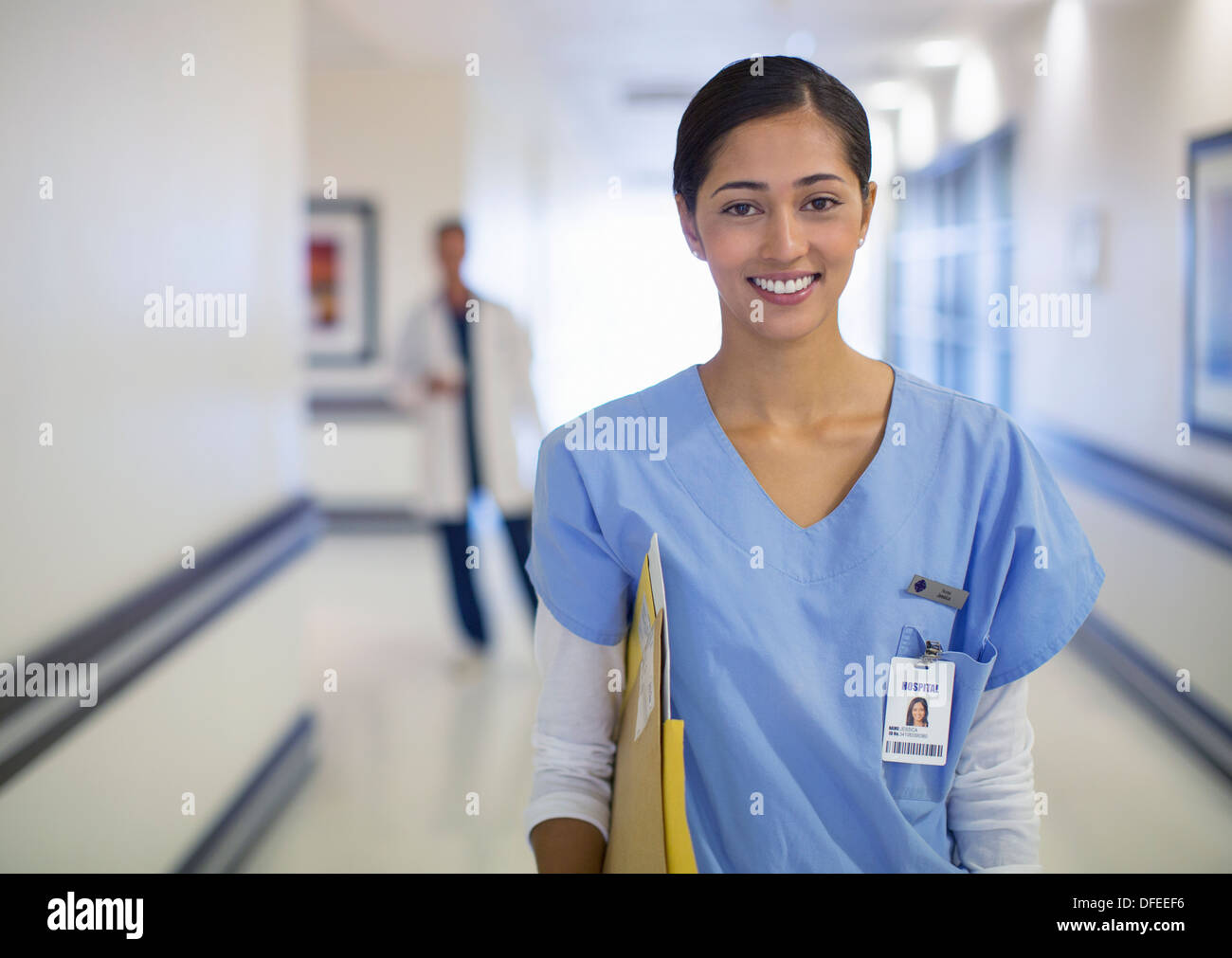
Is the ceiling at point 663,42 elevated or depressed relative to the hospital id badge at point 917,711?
elevated

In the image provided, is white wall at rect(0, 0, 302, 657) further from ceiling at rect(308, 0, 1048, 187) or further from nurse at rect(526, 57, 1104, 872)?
nurse at rect(526, 57, 1104, 872)

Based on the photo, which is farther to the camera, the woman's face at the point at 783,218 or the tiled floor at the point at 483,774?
the tiled floor at the point at 483,774

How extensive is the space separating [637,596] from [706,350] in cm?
26

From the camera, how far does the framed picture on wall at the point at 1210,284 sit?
6.94 feet

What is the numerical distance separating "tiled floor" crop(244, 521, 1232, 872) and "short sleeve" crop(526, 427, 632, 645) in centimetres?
54

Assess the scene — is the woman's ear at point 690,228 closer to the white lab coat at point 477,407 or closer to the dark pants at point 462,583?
the white lab coat at point 477,407

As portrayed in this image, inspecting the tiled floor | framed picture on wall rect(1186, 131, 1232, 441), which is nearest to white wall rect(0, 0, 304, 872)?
the tiled floor

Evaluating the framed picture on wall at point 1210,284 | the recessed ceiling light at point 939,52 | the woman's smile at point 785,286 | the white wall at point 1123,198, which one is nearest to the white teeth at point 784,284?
the woman's smile at point 785,286

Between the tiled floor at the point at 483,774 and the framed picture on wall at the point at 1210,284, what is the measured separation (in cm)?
65

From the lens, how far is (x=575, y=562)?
0.80 m

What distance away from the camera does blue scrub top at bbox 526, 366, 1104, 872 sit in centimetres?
76

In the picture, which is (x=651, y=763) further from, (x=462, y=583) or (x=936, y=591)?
(x=462, y=583)

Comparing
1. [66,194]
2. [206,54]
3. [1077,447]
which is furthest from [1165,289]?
[66,194]

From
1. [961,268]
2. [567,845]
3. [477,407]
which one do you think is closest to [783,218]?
[567,845]
